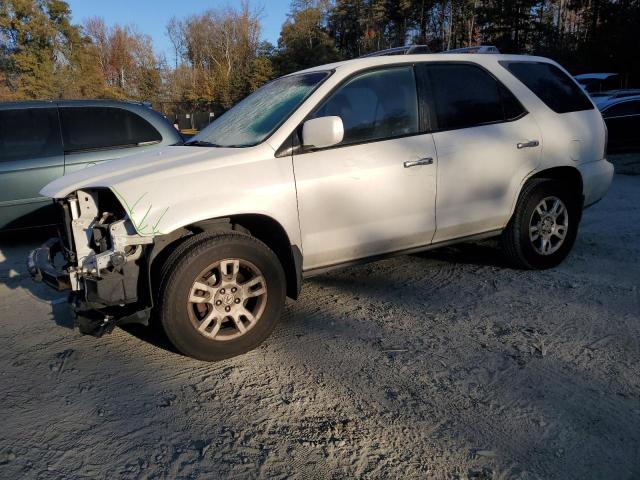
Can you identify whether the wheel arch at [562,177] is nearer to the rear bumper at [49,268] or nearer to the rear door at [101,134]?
the rear bumper at [49,268]

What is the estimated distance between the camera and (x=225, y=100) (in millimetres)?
51344

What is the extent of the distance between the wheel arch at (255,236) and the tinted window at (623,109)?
36.7 ft

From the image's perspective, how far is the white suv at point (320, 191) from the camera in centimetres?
302

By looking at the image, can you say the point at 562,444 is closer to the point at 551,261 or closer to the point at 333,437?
the point at 333,437

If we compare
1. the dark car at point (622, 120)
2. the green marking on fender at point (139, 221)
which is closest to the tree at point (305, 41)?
the dark car at point (622, 120)

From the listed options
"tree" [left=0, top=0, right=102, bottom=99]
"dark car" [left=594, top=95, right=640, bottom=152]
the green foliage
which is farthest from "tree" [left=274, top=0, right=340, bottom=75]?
"dark car" [left=594, top=95, right=640, bottom=152]

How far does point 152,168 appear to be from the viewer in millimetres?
3213

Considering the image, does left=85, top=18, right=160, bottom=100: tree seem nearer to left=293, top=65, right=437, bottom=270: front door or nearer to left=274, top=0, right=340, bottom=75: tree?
left=274, top=0, right=340, bottom=75: tree

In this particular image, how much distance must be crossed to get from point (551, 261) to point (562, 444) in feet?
8.37

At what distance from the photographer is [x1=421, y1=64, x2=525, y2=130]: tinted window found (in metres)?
3.94

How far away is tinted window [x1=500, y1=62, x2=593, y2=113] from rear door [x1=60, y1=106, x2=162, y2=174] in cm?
417

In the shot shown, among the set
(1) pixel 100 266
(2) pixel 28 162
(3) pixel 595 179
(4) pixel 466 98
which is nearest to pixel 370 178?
(4) pixel 466 98

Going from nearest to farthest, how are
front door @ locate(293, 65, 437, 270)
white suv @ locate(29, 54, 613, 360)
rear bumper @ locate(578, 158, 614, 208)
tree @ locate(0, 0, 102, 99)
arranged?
white suv @ locate(29, 54, 613, 360) < front door @ locate(293, 65, 437, 270) < rear bumper @ locate(578, 158, 614, 208) < tree @ locate(0, 0, 102, 99)

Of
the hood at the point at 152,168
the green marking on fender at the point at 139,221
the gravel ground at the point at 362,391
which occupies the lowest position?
the gravel ground at the point at 362,391
